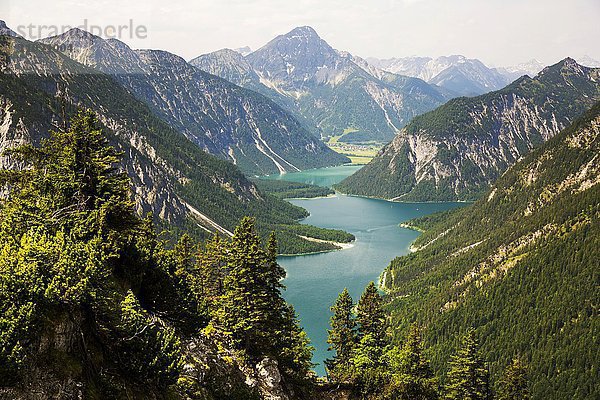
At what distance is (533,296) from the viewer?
144m

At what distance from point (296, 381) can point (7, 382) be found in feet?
108

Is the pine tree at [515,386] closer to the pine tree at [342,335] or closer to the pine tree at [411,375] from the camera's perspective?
the pine tree at [411,375]

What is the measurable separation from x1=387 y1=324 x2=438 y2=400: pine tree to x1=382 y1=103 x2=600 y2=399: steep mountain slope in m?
71.8

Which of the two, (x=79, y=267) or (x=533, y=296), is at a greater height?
(x=79, y=267)

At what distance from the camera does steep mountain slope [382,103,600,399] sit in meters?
120

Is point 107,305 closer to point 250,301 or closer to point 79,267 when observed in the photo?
point 79,267

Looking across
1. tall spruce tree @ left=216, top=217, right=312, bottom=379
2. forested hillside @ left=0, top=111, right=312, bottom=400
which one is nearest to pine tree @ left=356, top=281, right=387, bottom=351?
forested hillside @ left=0, top=111, right=312, bottom=400

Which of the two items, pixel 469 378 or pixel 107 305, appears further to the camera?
pixel 469 378

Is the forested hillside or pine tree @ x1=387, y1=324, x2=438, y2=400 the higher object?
the forested hillside

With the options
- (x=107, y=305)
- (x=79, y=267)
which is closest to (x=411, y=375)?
(x=107, y=305)

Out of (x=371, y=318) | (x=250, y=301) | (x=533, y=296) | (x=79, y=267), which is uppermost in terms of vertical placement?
(x=79, y=267)

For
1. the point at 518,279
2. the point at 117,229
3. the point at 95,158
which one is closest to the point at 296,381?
the point at 117,229

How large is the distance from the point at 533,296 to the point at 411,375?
105210 millimetres

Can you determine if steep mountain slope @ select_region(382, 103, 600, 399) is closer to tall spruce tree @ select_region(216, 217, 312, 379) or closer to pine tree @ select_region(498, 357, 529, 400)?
pine tree @ select_region(498, 357, 529, 400)
